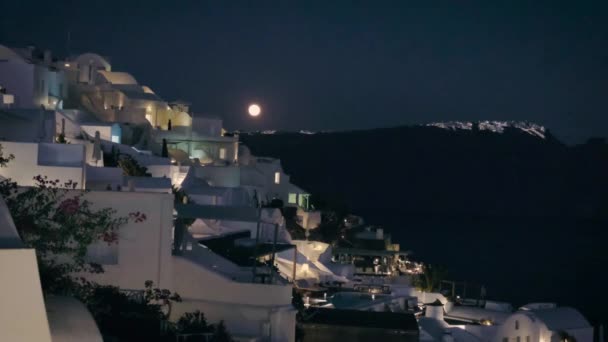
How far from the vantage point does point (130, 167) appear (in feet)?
94.6

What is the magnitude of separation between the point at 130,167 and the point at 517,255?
6209 centimetres

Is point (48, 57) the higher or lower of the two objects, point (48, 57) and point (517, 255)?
the higher

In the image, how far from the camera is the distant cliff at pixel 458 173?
3996 inches

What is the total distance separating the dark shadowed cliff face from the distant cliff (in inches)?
5.1

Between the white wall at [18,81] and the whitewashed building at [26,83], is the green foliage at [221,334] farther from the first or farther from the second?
the white wall at [18,81]

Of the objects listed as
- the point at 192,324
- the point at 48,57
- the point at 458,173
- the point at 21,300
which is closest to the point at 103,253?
the point at 192,324

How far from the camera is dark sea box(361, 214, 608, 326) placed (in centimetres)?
6053

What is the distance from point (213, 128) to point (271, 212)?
40.5 feet

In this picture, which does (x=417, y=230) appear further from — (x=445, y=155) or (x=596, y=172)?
(x=596, y=172)

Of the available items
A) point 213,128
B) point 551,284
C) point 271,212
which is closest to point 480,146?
point 551,284

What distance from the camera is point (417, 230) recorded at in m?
98.0

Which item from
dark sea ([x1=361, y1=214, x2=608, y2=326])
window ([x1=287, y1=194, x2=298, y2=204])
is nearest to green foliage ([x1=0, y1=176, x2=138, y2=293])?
window ([x1=287, y1=194, x2=298, y2=204])

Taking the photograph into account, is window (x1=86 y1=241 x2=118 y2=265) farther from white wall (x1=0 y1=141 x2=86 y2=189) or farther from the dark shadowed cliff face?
the dark shadowed cliff face

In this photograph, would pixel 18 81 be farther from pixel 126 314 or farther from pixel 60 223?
pixel 126 314
